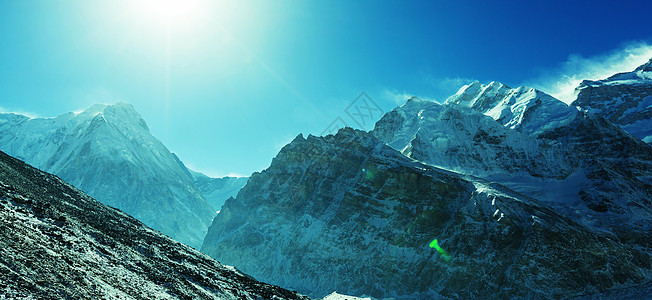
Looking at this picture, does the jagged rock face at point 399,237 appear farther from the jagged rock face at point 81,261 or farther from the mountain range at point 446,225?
the jagged rock face at point 81,261

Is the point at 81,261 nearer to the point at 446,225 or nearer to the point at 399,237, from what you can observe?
the point at 399,237

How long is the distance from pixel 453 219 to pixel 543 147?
290 feet

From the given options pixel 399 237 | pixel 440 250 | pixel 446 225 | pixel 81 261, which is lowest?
pixel 81 261

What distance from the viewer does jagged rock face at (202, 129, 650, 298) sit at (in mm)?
115750

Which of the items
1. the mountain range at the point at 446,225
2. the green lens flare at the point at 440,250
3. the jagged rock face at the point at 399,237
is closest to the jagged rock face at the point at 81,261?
the jagged rock face at the point at 399,237

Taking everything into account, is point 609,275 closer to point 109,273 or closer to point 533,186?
point 533,186

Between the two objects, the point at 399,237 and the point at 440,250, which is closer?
the point at 440,250

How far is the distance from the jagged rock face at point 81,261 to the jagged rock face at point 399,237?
7183cm

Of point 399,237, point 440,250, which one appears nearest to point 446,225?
point 440,250

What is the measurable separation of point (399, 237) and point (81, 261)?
116 meters

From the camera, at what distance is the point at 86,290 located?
3038 cm

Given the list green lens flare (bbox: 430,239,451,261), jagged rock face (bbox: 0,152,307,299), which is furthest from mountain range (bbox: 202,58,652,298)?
jagged rock face (bbox: 0,152,307,299)

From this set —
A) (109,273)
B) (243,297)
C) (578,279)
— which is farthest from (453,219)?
(109,273)

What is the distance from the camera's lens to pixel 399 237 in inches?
5507
